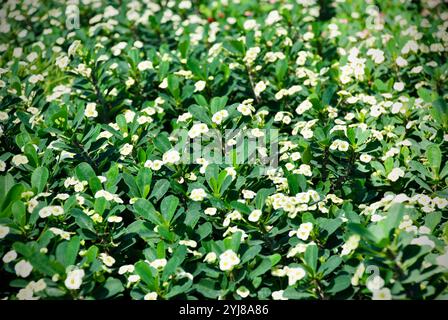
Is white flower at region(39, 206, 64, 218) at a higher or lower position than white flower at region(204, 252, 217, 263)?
higher

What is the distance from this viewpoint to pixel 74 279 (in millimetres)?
1667

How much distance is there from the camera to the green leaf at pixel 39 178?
7.00ft

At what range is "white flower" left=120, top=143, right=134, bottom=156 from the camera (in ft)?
7.83

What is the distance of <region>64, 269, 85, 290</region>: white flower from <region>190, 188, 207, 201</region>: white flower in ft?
2.11

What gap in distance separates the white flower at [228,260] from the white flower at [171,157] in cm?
61

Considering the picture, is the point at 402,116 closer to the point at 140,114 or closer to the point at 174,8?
the point at 140,114

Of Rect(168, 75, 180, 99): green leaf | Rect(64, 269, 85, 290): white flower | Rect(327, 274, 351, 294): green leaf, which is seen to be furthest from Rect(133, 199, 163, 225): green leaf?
Rect(168, 75, 180, 99): green leaf

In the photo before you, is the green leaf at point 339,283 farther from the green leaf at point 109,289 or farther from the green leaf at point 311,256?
the green leaf at point 109,289

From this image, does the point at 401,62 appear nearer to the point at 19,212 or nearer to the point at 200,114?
the point at 200,114

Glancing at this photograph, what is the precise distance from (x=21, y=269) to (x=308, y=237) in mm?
1233

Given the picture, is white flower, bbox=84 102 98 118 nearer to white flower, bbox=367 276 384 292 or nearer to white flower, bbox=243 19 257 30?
white flower, bbox=243 19 257 30

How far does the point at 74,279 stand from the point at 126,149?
90cm

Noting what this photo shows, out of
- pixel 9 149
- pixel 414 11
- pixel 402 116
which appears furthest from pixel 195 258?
pixel 414 11

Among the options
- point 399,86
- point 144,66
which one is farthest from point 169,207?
point 399,86
